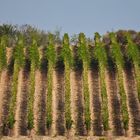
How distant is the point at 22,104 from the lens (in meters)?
37.5

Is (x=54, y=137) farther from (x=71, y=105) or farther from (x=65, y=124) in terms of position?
(x=71, y=105)

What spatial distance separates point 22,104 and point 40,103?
2.11 m

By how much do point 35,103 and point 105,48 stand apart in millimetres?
13755

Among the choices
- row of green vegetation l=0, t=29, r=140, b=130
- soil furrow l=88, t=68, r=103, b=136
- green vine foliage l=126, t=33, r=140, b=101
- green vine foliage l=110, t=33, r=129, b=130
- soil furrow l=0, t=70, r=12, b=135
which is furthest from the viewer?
green vine foliage l=126, t=33, r=140, b=101

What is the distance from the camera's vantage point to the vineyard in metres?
35.1

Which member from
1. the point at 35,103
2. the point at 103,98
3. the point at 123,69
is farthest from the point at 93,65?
the point at 35,103

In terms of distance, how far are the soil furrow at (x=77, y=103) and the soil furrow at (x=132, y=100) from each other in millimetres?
5480

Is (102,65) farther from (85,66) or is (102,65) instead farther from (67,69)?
(67,69)

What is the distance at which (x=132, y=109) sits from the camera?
121ft

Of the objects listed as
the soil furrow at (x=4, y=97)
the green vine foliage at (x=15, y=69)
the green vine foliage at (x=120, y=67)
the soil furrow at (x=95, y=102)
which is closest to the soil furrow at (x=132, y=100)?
the green vine foliage at (x=120, y=67)

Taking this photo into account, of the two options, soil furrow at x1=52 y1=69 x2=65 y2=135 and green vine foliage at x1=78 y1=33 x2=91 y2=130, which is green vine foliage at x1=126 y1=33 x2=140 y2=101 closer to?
green vine foliage at x1=78 y1=33 x2=91 y2=130

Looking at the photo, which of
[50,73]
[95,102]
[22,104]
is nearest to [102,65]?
[95,102]

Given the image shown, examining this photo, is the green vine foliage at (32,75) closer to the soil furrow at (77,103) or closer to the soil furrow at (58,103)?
the soil furrow at (58,103)

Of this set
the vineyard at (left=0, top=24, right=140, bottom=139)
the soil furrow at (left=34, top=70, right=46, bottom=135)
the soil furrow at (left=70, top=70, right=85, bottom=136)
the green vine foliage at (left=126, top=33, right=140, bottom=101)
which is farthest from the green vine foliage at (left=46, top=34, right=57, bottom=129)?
the green vine foliage at (left=126, top=33, right=140, bottom=101)
